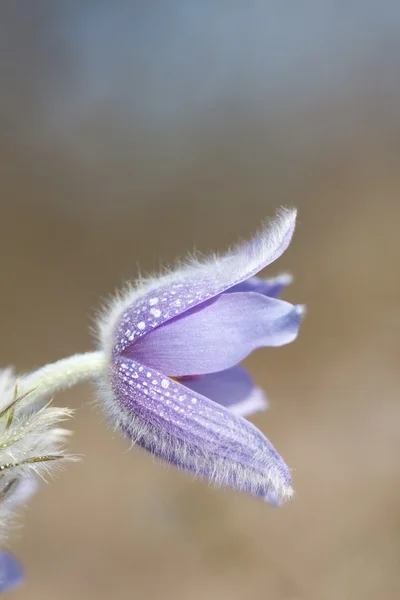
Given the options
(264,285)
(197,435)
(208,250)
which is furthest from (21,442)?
(208,250)

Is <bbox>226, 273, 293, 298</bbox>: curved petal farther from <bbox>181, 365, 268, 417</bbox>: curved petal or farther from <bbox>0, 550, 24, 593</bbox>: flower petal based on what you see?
<bbox>0, 550, 24, 593</bbox>: flower petal

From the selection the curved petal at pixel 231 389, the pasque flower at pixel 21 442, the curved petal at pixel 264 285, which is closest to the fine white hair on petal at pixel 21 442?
the pasque flower at pixel 21 442

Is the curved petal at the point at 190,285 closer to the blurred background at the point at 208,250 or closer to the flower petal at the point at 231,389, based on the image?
the flower petal at the point at 231,389

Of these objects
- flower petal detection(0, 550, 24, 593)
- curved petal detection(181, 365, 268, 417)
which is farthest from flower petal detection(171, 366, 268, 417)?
flower petal detection(0, 550, 24, 593)

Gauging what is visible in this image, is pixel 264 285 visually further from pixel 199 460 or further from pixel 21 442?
pixel 21 442

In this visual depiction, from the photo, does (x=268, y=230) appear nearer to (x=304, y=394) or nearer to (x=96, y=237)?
(x=304, y=394)

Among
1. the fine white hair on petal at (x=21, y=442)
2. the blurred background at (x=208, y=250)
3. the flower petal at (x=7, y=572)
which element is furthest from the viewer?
the blurred background at (x=208, y=250)

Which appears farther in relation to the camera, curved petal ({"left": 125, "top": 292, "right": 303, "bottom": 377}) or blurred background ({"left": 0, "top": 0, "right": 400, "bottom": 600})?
blurred background ({"left": 0, "top": 0, "right": 400, "bottom": 600})

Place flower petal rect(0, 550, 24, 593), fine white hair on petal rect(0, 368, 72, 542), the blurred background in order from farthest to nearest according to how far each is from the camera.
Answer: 1. the blurred background
2. flower petal rect(0, 550, 24, 593)
3. fine white hair on petal rect(0, 368, 72, 542)
